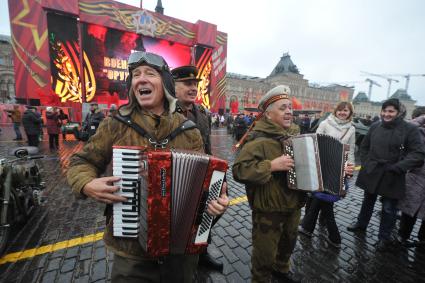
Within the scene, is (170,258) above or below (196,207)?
below

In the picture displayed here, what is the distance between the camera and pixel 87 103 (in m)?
18.7

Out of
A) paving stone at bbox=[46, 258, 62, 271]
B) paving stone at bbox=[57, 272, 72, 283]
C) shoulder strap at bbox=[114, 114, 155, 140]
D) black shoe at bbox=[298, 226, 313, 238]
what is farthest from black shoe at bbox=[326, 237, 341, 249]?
paving stone at bbox=[46, 258, 62, 271]

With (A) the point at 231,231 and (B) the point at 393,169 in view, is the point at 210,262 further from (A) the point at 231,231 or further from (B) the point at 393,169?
(B) the point at 393,169

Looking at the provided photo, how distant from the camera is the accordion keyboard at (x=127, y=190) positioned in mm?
1342

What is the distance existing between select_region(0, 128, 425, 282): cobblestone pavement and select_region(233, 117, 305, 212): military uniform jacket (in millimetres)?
1137

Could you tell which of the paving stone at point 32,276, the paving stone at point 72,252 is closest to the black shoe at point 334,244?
the paving stone at point 72,252

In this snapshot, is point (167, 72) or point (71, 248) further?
point (71, 248)

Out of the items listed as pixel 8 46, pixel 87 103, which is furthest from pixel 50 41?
pixel 8 46

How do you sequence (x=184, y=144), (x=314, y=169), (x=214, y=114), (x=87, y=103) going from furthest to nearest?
1. (x=214, y=114)
2. (x=87, y=103)
3. (x=314, y=169)
4. (x=184, y=144)

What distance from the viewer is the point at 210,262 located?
274 centimetres

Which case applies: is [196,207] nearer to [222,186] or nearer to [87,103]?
[222,186]

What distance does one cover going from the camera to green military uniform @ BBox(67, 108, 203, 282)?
4.91ft

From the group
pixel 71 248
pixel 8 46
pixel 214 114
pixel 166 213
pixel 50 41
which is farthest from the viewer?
pixel 8 46

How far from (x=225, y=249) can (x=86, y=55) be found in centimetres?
2145
